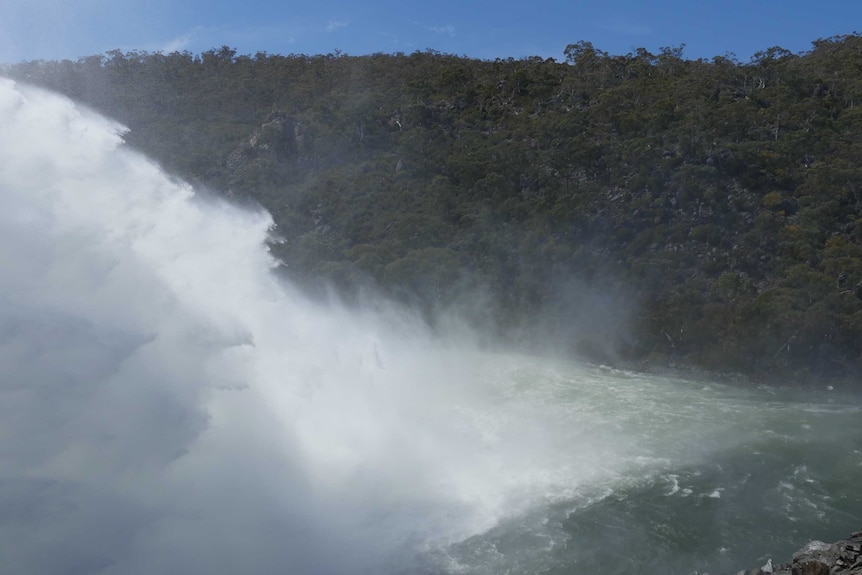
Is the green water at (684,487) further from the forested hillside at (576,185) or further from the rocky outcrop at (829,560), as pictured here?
the forested hillside at (576,185)

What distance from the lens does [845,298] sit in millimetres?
40500

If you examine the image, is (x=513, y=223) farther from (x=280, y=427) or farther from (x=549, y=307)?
(x=280, y=427)

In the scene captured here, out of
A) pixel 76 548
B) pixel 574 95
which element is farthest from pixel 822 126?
pixel 76 548

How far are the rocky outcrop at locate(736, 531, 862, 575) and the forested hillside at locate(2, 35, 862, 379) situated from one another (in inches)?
863

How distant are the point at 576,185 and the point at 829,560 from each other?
41221 mm

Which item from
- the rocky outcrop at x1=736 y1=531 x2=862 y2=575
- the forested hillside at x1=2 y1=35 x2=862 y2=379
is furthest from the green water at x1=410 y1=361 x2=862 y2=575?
the forested hillside at x1=2 y1=35 x2=862 y2=379

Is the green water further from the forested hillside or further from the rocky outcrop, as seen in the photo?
the forested hillside

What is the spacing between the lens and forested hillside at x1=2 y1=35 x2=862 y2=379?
4216cm

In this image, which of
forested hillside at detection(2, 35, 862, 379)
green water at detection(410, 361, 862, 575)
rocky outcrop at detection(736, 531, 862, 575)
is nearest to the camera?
rocky outcrop at detection(736, 531, 862, 575)

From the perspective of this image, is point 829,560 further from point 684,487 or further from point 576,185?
point 576,185

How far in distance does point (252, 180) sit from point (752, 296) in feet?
125

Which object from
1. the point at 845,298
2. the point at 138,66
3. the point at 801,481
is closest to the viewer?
the point at 801,481

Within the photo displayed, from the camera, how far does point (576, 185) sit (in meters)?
55.6

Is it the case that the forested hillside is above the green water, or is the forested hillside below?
above
